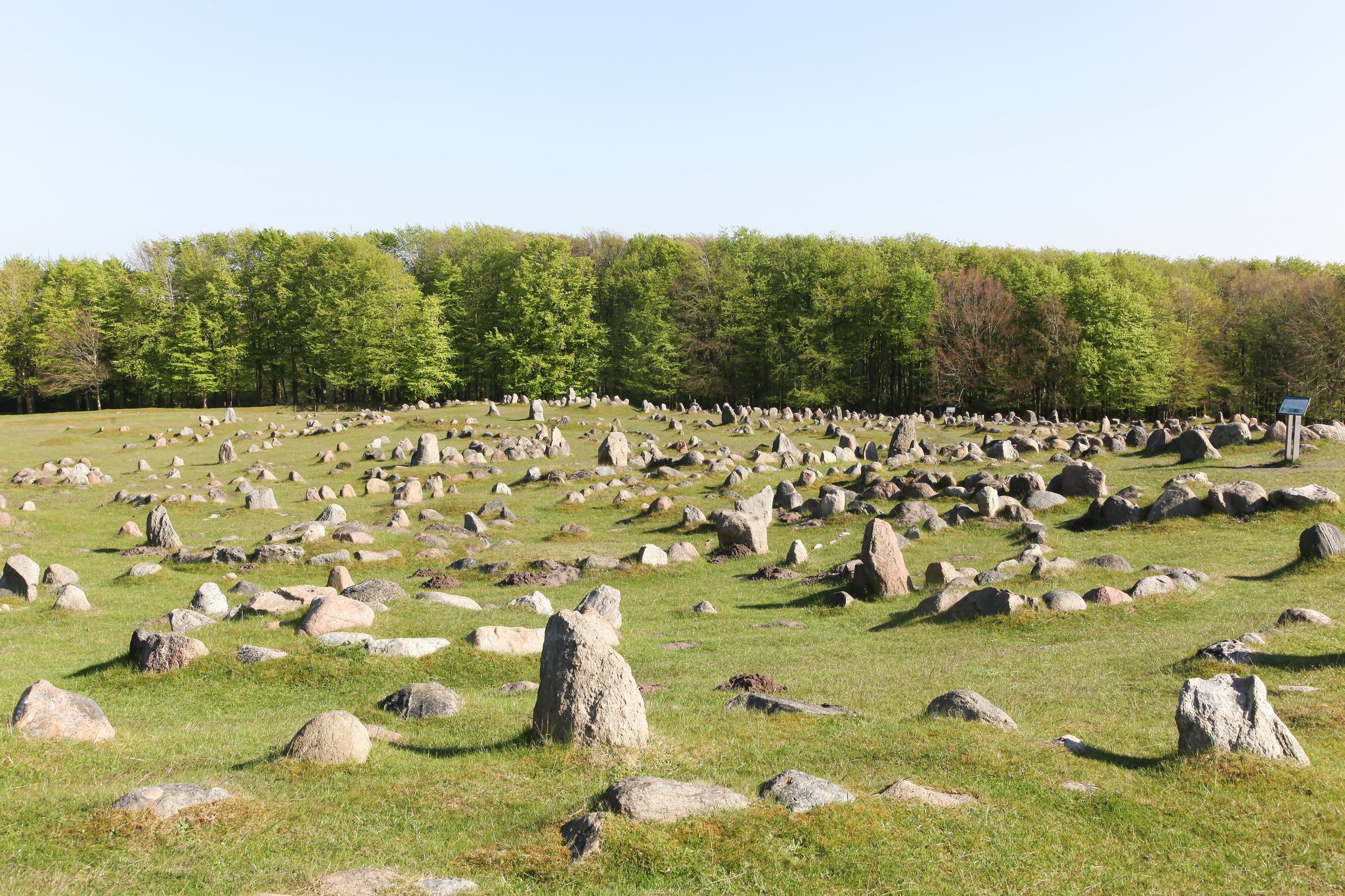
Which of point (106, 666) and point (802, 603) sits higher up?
point (106, 666)

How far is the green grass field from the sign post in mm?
7695

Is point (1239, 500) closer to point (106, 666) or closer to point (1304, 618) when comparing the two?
point (1304, 618)

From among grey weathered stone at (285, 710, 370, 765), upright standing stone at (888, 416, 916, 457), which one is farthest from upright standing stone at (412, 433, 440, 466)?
grey weathered stone at (285, 710, 370, 765)

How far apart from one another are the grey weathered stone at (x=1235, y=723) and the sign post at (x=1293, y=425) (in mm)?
25903

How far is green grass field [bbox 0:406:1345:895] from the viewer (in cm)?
779

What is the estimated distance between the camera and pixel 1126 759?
1041 centimetres

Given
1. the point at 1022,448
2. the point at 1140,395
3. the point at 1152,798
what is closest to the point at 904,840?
the point at 1152,798

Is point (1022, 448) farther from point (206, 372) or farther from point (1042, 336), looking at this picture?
point (206, 372)

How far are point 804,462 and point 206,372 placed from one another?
67187 millimetres

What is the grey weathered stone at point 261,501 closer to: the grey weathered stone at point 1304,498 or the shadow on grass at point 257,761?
the shadow on grass at point 257,761

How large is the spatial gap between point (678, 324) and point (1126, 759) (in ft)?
273

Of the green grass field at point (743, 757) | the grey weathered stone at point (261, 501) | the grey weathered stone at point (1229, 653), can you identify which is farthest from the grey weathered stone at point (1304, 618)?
the grey weathered stone at point (261, 501)

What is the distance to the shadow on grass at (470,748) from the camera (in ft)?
35.7

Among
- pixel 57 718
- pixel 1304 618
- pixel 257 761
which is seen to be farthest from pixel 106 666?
pixel 1304 618
